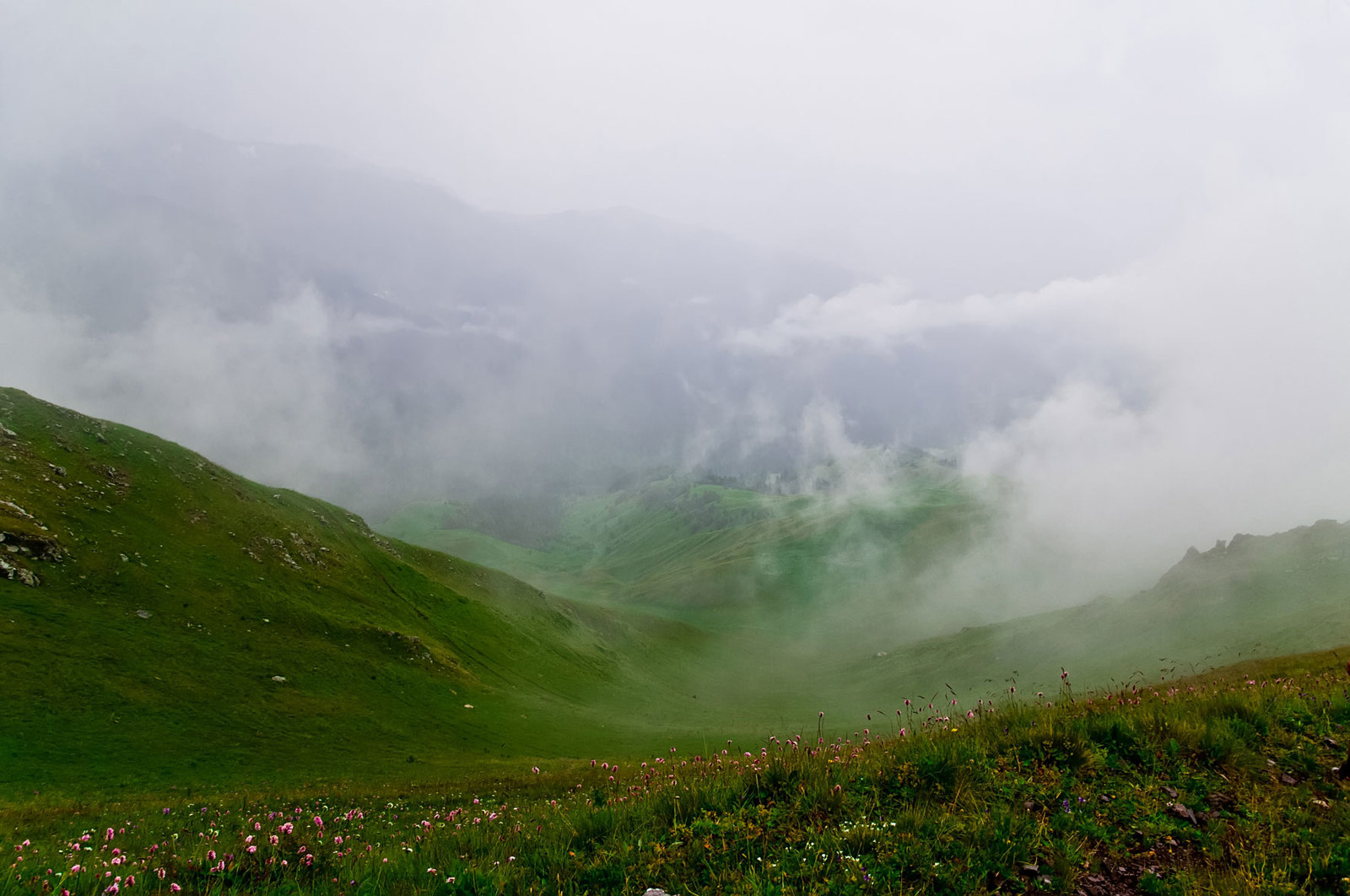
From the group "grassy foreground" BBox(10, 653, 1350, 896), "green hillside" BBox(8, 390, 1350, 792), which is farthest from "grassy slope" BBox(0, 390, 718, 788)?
"grassy foreground" BBox(10, 653, 1350, 896)

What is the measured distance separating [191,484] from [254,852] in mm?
103382

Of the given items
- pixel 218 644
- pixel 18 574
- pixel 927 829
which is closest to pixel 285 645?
pixel 218 644

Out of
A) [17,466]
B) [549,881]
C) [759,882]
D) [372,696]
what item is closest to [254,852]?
[549,881]

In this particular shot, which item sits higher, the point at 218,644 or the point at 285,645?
the point at 218,644

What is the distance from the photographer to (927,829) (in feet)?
20.2

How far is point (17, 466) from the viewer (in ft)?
219

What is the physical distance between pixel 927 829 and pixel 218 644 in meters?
75.5

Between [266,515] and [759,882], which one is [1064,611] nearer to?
[266,515]

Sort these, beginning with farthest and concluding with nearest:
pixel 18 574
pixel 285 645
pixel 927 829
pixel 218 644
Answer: pixel 285 645, pixel 218 644, pixel 18 574, pixel 927 829

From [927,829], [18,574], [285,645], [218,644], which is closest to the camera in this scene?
[927,829]

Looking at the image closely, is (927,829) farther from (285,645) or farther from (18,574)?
(285,645)

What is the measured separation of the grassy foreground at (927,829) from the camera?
5555 mm

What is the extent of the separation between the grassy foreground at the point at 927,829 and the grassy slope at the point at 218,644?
4295 centimetres

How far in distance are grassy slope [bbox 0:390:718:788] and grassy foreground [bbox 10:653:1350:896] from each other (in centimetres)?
4295
